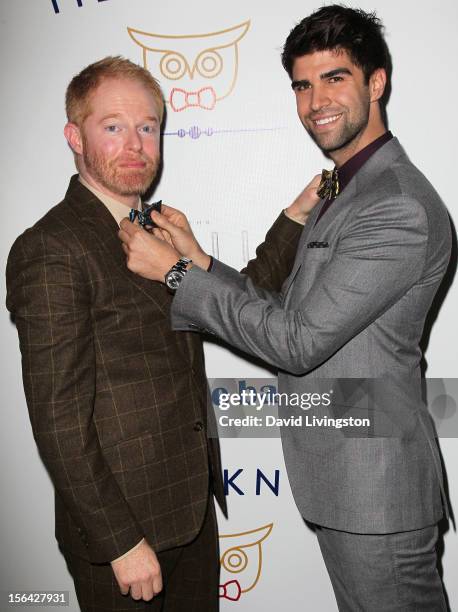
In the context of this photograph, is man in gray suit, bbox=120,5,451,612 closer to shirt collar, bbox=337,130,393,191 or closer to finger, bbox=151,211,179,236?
shirt collar, bbox=337,130,393,191

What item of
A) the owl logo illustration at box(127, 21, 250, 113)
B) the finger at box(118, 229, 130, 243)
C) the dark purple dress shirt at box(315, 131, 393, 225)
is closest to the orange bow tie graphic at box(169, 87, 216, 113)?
the owl logo illustration at box(127, 21, 250, 113)

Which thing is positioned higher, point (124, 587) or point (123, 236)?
A: point (123, 236)

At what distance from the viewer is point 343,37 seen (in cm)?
180

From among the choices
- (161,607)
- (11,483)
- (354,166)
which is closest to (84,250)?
(354,166)

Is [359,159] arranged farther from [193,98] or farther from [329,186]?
[193,98]

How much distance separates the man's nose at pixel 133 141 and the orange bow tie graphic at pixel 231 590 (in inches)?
70.3

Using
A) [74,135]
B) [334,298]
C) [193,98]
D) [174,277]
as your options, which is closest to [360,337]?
[334,298]

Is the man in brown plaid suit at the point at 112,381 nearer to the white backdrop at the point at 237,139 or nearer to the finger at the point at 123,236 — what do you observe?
the finger at the point at 123,236

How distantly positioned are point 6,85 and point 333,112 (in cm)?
133

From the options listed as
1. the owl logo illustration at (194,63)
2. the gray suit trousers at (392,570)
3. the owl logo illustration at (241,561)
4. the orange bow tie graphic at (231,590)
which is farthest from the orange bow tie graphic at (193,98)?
the orange bow tie graphic at (231,590)

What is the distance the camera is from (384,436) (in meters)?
1.66

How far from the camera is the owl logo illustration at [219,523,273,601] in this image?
249 cm

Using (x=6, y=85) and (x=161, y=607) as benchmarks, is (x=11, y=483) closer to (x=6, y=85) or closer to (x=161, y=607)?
(x=161, y=607)

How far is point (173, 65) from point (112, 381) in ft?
4.21
